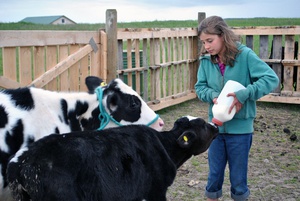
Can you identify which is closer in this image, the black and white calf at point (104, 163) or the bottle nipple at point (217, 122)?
the black and white calf at point (104, 163)

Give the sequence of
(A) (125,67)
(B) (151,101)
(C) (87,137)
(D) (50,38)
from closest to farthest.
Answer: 1. (C) (87,137)
2. (D) (50,38)
3. (A) (125,67)
4. (B) (151,101)

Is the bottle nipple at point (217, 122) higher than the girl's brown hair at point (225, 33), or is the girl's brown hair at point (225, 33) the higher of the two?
the girl's brown hair at point (225, 33)

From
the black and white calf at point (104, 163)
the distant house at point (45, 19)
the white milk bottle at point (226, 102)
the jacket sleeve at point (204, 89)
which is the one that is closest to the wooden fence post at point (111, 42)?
the jacket sleeve at point (204, 89)

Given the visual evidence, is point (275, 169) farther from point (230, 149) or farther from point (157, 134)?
point (157, 134)

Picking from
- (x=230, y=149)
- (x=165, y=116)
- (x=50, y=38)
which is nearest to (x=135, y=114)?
(x=230, y=149)

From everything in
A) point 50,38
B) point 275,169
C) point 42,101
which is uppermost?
point 50,38

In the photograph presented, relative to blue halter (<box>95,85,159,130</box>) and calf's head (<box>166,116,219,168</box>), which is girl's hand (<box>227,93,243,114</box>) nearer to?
calf's head (<box>166,116,219,168</box>)

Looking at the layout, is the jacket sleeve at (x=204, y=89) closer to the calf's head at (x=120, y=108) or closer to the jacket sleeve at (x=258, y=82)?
the jacket sleeve at (x=258, y=82)

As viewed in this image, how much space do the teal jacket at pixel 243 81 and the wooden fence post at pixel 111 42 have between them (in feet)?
10.8

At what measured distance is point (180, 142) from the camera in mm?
3969

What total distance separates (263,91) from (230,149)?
644mm

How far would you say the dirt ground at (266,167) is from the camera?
548 centimetres

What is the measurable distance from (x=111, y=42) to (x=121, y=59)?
0.93 m

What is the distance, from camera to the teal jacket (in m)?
4.02
